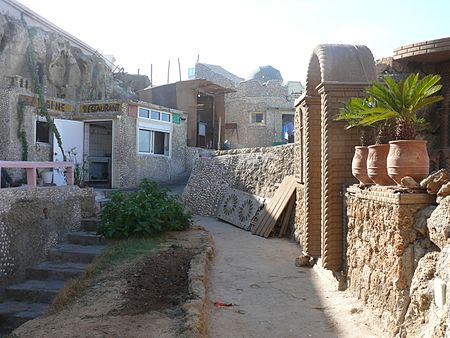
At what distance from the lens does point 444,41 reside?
769 cm

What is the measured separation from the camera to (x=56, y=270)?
23.6 feet

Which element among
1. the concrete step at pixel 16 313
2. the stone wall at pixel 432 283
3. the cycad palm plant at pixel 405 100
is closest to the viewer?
the stone wall at pixel 432 283

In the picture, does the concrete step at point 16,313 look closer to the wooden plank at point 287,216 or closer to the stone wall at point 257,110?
the wooden plank at point 287,216

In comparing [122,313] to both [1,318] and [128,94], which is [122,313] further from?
[128,94]

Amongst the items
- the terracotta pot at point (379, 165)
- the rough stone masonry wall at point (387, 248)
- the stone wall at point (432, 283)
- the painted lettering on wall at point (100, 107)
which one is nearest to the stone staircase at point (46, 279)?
the rough stone masonry wall at point (387, 248)

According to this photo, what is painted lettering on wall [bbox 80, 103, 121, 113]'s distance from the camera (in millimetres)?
15641

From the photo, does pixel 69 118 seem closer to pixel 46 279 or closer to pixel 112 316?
pixel 46 279

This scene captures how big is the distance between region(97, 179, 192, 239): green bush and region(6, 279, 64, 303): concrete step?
1366mm

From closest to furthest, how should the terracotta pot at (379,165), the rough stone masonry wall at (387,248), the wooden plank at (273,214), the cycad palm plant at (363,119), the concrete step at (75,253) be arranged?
the rough stone masonry wall at (387,248)
the terracotta pot at (379,165)
the cycad palm plant at (363,119)
the concrete step at (75,253)
the wooden plank at (273,214)

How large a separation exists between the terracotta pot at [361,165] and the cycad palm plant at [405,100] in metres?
0.66

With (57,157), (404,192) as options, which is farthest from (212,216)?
(404,192)

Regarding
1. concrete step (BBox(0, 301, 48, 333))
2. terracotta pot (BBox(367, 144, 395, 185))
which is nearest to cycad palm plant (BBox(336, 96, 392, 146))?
terracotta pot (BBox(367, 144, 395, 185))

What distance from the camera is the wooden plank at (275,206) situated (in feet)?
32.1

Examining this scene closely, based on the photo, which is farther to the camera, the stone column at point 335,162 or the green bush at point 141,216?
the green bush at point 141,216
